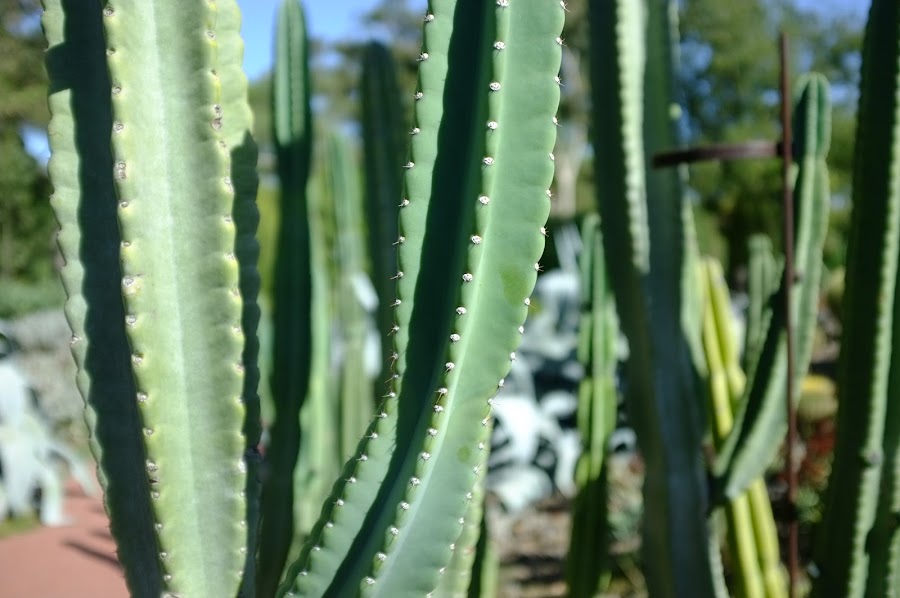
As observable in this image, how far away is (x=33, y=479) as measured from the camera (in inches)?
216

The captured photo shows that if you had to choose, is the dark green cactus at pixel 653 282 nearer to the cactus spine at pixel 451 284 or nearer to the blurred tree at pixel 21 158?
the cactus spine at pixel 451 284

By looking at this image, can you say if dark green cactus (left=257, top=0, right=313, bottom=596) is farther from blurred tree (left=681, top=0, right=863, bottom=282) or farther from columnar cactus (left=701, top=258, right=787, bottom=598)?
blurred tree (left=681, top=0, right=863, bottom=282)

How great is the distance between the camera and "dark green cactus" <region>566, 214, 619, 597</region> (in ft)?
8.37

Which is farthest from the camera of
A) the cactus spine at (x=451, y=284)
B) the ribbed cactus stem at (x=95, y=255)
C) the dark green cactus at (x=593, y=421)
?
the dark green cactus at (x=593, y=421)

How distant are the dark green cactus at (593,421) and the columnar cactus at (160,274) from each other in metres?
1.48

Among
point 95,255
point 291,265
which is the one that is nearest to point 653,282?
point 291,265

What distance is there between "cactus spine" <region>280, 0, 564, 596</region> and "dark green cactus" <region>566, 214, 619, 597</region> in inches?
54.5

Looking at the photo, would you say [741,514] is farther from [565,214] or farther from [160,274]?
[565,214]

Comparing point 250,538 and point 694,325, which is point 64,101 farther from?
point 694,325

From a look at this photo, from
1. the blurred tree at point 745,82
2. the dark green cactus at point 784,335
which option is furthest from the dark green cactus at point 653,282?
the blurred tree at point 745,82

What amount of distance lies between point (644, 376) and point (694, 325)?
0.23 metres

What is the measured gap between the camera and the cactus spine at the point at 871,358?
1562 mm

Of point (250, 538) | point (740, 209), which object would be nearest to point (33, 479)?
point (250, 538)

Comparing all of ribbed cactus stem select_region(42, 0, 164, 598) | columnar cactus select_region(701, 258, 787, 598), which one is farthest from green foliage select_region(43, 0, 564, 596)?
columnar cactus select_region(701, 258, 787, 598)
